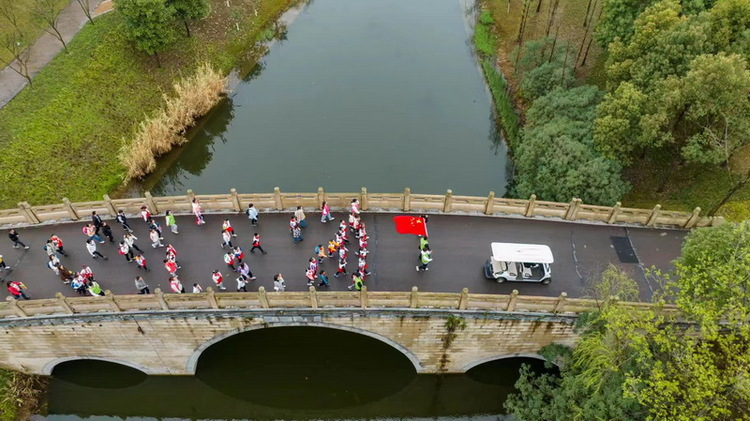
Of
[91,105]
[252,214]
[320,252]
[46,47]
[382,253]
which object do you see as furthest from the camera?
[46,47]

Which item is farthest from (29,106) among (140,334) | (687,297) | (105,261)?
(687,297)

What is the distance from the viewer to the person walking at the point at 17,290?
2767cm

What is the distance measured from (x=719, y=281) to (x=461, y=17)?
180 ft

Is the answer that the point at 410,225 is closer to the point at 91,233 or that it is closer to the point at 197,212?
the point at 197,212

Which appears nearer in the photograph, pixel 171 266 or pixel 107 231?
pixel 171 266

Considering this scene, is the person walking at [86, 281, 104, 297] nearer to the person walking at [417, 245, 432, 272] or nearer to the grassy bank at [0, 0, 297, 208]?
the grassy bank at [0, 0, 297, 208]

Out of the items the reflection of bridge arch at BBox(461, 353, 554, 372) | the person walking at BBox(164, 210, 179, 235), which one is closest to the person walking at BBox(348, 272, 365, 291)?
the reflection of bridge arch at BBox(461, 353, 554, 372)

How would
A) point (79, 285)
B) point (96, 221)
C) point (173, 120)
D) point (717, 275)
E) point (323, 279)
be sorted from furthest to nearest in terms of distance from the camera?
1. point (173, 120)
2. point (96, 221)
3. point (323, 279)
4. point (79, 285)
5. point (717, 275)

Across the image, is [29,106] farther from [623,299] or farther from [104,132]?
[623,299]

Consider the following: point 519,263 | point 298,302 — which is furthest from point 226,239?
point 519,263

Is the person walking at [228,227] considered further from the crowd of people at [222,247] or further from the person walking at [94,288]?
the person walking at [94,288]

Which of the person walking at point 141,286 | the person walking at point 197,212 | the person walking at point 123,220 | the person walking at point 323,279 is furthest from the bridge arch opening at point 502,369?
the person walking at point 123,220

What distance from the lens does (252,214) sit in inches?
1245

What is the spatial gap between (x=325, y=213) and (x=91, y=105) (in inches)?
1193
